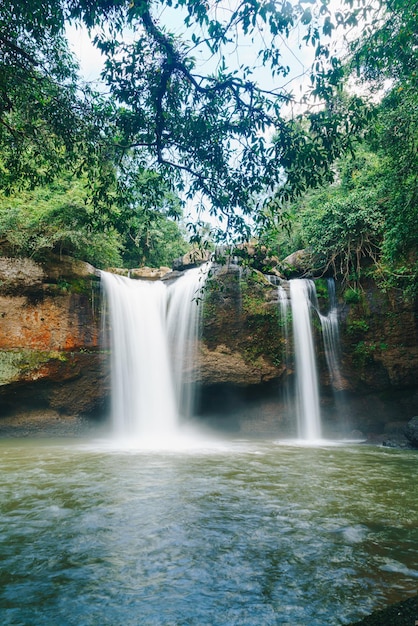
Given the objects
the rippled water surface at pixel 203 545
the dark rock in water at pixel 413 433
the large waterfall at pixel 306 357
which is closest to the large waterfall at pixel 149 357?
the large waterfall at pixel 306 357

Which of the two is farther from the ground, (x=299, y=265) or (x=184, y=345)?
(x=299, y=265)

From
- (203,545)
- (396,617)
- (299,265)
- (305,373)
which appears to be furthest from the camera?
(299,265)

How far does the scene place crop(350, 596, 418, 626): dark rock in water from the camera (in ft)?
6.53

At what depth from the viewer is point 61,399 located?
12500 millimetres

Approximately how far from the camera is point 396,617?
2051 millimetres

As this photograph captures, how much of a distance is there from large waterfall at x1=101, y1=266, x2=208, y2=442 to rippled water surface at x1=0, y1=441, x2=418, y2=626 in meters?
6.03

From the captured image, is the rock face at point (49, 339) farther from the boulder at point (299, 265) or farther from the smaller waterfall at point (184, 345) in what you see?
the boulder at point (299, 265)

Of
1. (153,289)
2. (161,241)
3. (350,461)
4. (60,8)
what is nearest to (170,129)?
(60,8)

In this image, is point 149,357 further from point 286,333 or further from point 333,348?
point 333,348

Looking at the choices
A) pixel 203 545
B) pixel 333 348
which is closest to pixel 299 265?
pixel 333 348

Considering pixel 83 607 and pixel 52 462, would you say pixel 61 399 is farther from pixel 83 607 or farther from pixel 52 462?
pixel 83 607

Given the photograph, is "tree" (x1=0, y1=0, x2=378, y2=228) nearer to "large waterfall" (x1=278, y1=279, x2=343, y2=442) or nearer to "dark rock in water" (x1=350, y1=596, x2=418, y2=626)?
"dark rock in water" (x1=350, y1=596, x2=418, y2=626)

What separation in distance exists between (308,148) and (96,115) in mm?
3059

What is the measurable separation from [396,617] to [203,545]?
198 cm
